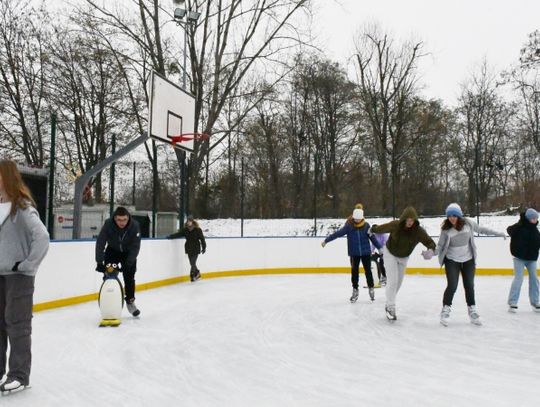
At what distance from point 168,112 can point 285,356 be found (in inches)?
288

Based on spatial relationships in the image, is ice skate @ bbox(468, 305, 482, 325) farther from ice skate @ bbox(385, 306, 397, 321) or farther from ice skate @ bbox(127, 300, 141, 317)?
ice skate @ bbox(127, 300, 141, 317)

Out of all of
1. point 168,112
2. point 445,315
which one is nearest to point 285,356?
point 445,315

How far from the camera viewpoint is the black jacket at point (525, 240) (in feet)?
23.0

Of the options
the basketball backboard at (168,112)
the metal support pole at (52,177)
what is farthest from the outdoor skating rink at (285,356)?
the basketball backboard at (168,112)

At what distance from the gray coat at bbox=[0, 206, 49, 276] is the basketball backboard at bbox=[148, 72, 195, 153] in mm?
6920

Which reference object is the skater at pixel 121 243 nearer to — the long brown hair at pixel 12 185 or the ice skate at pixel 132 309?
the ice skate at pixel 132 309

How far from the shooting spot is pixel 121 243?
6328 millimetres

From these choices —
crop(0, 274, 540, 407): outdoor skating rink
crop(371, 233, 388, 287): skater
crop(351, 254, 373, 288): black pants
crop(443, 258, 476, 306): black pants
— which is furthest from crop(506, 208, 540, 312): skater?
crop(371, 233, 388, 287): skater

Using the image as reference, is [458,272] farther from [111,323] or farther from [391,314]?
[111,323]

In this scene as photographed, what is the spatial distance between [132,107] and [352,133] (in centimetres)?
1263

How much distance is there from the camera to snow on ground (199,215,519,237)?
16.3 m

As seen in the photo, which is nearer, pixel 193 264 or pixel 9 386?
pixel 9 386

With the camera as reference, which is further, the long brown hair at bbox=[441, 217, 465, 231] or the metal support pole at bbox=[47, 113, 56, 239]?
the metal support pole at bbox=[47, 113, 56, 239]

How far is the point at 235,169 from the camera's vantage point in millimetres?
18875
